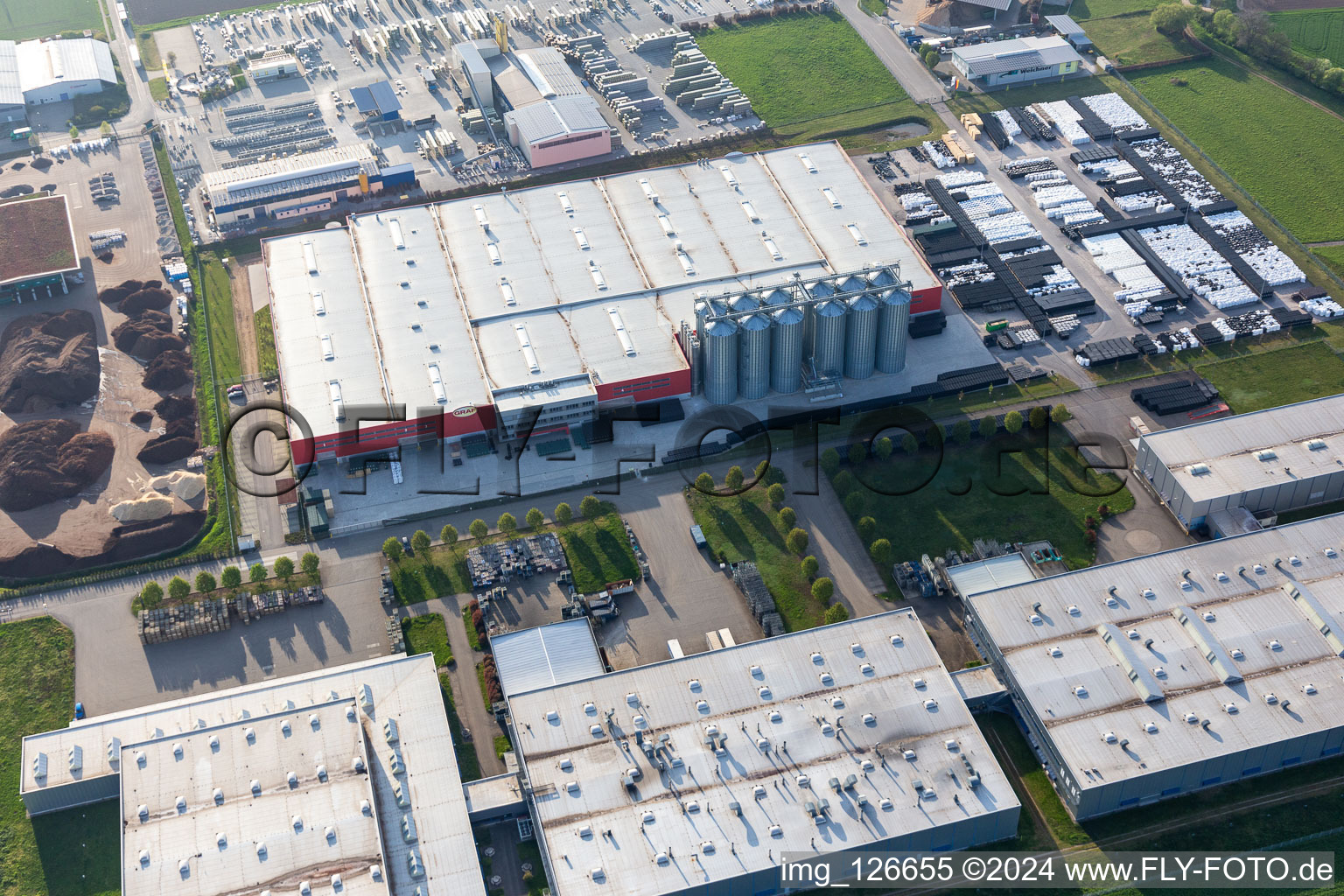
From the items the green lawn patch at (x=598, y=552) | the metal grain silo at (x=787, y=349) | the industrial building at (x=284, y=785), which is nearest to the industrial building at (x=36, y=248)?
the industrial building at (x=284, y=785)

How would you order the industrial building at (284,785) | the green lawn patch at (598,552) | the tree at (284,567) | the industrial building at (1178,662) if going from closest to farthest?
the industrial building at (284,785), the industrial building at (1178,662), the tree at (284,567), the green lawn patch at (598,552)

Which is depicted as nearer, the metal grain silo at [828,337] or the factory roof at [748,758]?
the factory roof at [748,758]

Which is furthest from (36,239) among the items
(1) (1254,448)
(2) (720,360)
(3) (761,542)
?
(1) (1254,448)

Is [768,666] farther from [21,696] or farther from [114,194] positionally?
[114,194]

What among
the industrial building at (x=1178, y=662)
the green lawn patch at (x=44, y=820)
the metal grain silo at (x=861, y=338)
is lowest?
the industrial building at (x=1178, y=662)

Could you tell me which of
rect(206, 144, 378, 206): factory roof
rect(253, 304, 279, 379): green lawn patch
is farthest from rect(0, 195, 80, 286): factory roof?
rect(253, 304, 279, 379): green lawn patch

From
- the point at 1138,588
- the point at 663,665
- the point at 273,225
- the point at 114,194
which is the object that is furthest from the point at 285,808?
the point at 114,194

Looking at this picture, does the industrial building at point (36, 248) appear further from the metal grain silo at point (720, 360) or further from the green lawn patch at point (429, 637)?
the metal grain silo at point (720, 360)

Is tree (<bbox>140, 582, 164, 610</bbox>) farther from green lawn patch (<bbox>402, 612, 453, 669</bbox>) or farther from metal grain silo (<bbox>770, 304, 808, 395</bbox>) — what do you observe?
metal grain silo (<bbox>770, 304, 808, 395</bbox>)
